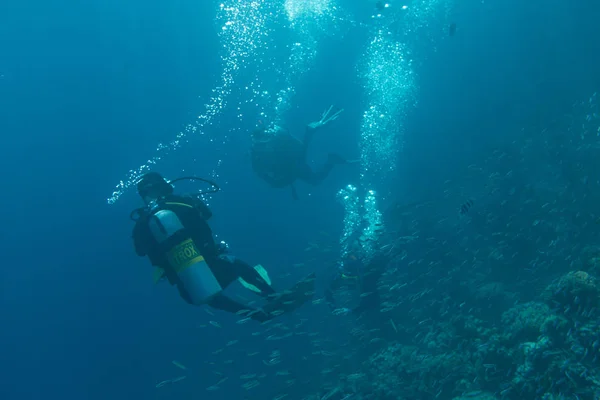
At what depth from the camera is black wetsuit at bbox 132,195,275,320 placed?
5234 millimetres

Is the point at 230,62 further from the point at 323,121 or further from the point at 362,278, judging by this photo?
the point at 362,278

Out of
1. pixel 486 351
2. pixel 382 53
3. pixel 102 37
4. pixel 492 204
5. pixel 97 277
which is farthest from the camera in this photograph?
pixel 382 53

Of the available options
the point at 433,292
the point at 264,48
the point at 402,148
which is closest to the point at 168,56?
the point at 264,48

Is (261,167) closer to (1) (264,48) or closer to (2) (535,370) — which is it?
(2) (535,370)

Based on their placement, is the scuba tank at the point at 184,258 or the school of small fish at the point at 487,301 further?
the school of small fish at the point at 487,301

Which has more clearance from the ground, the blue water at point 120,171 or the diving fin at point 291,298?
the blue water at point 120,171

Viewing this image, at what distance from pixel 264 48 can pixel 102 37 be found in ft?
65.9

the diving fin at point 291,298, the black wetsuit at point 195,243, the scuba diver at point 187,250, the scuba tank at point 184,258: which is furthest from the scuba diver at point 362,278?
the scuba tank at point 184,258

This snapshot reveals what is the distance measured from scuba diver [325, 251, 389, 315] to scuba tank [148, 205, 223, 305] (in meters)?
5.00

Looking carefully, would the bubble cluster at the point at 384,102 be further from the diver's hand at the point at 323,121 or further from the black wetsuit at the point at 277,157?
the black wetsuit at the point at 277,157

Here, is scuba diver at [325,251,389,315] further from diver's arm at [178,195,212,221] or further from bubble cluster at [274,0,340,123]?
bubble cluster at [274,0,340,123]

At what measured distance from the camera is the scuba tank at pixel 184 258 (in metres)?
5.01

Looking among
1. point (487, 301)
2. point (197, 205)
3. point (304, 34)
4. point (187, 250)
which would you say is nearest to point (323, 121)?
point (197, 205)

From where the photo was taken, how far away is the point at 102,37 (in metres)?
36.4
